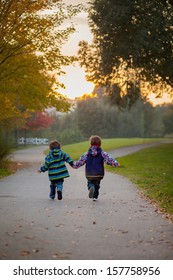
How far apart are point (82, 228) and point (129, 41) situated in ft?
73.5

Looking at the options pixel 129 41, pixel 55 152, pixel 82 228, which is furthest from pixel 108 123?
pixel 82 228

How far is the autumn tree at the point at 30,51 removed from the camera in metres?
18.5

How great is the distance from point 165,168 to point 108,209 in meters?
12.0

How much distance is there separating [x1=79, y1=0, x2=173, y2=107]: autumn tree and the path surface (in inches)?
669

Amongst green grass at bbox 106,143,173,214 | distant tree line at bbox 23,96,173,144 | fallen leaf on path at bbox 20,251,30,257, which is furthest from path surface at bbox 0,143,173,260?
distant tree line at bbox 23,96,173,144

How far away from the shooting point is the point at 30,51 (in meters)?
19.6

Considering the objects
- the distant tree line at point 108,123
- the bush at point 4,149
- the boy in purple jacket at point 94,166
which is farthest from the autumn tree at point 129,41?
the distant tree line at point 108,123

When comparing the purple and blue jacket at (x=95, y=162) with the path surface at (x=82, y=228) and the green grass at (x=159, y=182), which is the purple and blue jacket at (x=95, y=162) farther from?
the green grass at (x=159, y=182)

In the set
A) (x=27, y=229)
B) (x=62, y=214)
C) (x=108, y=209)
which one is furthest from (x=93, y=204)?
(x=27, y=229)

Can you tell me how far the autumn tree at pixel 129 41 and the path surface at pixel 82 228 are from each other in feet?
55.8

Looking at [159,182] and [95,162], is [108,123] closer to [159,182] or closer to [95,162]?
[159,182]

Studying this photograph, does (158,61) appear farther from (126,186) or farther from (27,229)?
(27,229)

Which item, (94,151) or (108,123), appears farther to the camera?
(108,123)
